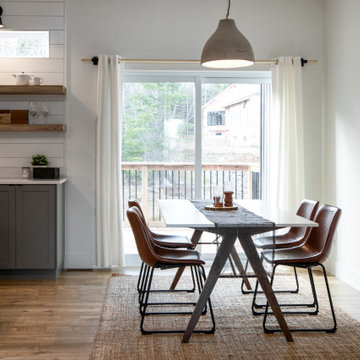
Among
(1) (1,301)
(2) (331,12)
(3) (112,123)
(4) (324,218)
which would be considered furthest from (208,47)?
(1) (1,301)

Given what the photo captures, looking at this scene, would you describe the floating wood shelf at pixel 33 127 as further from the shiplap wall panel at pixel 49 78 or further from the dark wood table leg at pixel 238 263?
the dark wood table leg at pixel 238 263

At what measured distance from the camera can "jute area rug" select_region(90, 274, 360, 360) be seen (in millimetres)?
3258

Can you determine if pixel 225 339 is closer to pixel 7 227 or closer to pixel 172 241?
pixel 172 241

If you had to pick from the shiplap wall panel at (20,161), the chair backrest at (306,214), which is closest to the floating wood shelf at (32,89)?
the shiplap wall panel at (20,161)

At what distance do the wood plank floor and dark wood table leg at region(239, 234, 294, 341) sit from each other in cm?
82

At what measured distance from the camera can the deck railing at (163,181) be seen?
5820mm

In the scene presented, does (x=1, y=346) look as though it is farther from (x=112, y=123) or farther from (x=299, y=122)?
(x=299, y=122)

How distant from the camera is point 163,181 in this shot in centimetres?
585

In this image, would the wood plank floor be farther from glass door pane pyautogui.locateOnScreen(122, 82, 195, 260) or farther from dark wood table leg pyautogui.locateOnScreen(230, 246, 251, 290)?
glass door pane pyautogui.locateOnScreen(122, 82, 195, 260)

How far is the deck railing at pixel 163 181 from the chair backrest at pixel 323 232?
1.88m

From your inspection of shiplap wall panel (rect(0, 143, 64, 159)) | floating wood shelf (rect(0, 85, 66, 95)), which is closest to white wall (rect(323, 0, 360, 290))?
floating wood shelf (rect(0, 85, 66, 95))

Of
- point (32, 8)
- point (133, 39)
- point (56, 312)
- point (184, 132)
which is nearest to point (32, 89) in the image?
point (32, 8)

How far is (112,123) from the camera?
5.49m

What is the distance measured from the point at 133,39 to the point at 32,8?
1060mm
